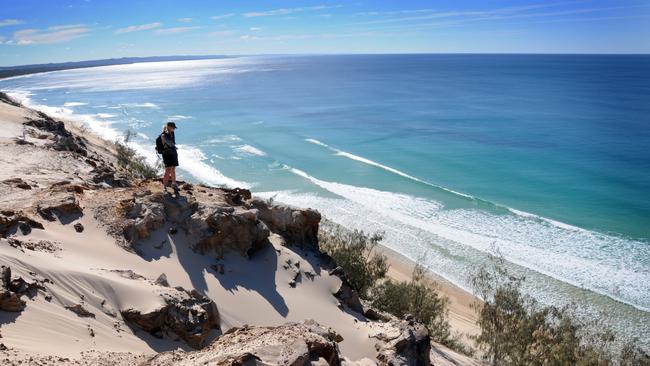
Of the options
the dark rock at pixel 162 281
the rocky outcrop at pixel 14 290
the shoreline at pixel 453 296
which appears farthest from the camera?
the shoreline at pixel 453 296

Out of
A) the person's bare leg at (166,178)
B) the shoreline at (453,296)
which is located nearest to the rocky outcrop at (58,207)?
the person's bare leg at (166,178)

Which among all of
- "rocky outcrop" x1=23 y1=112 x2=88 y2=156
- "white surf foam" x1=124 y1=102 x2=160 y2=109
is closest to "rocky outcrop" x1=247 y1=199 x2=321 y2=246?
→ "rocky outcrop" x1=23 y1=112 x2=88 y2=156

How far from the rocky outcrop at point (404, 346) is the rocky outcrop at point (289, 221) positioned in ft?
12.6

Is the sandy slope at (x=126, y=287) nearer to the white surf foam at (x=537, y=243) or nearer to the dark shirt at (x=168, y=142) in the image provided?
the dark shirt at (x=168, y=142)

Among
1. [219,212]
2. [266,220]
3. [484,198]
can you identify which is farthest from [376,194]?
[219,212]

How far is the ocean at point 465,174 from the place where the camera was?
62.4ft

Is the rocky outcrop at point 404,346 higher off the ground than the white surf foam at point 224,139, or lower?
higher

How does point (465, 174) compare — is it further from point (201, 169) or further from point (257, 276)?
point (257, 276)

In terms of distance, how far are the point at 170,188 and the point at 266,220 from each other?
2226 mm

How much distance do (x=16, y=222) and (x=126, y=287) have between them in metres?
2.48

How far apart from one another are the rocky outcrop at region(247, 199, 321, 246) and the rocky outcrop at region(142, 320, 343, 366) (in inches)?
206

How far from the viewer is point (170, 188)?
403 inches

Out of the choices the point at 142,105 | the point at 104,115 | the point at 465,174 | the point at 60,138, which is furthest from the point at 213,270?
the point at 142,105

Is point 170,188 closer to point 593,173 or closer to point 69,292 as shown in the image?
point 69,292
